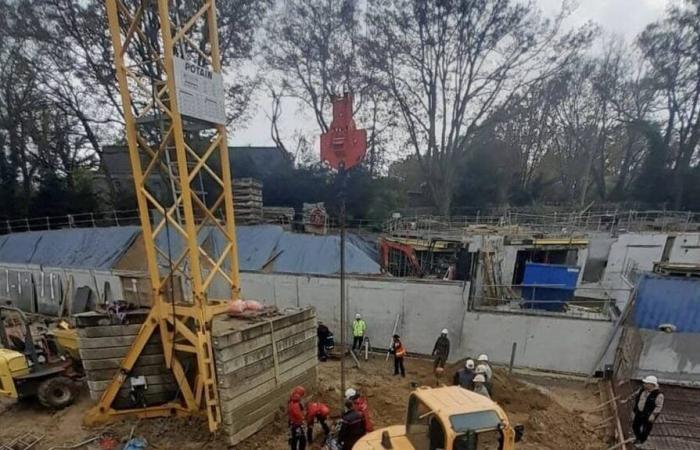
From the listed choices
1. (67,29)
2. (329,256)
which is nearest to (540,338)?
(329,256)

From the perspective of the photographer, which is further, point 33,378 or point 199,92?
point 33,378

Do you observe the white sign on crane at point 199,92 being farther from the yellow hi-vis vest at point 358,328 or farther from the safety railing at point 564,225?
the safety railing at point 564,225

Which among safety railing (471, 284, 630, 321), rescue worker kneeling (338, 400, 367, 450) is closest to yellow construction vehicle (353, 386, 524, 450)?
rescue worker kneeling (338, 400, 367, 450)

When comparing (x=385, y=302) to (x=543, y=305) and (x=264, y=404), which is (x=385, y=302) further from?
(x=543, y=305)

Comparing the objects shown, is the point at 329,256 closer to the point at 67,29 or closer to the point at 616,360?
the point at 616,360

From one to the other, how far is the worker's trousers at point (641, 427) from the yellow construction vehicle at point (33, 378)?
36.8ft

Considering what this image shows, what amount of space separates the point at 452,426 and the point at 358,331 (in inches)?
267

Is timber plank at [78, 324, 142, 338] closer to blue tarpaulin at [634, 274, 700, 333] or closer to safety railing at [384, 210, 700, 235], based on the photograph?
blue tarpaulin at [634, 274, 700, 333]

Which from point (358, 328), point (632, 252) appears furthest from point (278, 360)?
point (632, 252)

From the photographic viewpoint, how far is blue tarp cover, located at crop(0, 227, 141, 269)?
17.6m

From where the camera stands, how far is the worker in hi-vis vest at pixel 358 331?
10.7m

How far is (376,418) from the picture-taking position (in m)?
7.56

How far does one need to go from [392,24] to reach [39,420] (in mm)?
22479

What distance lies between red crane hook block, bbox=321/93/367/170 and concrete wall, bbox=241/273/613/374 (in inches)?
270
